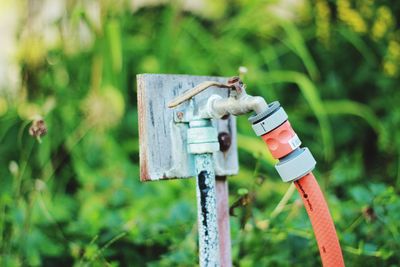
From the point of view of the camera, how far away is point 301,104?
3.07 m

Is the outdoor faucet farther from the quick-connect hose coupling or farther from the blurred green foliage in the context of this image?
the blurred green foliage

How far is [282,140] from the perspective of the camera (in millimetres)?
1059

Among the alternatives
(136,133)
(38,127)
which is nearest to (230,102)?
(38,127)

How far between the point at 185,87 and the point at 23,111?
5.21ft

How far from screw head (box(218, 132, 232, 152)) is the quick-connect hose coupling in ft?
0.90

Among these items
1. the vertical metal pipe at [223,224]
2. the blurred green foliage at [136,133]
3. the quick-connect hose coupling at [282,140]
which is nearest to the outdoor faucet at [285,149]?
the quick-connect hose coupling at [282,140]

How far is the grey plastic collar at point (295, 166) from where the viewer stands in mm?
1061

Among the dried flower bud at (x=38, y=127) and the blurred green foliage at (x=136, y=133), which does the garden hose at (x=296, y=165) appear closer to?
the blurred green foliage at (x=136, y=133)

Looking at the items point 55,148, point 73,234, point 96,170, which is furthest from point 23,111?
point 73,234

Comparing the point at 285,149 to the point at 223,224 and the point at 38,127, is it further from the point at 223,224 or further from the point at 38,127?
the point at 38,127

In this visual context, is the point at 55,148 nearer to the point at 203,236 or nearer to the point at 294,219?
the point at 294,219

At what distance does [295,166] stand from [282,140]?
5 centimetres

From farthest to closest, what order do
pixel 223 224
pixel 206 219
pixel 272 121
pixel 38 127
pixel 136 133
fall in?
pixel 136 133
pixel 38 127
pixel 223 224
pixel 206 219
pixel 272 121

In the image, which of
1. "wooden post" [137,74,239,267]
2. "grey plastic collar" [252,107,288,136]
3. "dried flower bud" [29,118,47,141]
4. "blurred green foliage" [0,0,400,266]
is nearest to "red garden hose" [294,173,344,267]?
"grey plastic collar" [252,107,288,136]
